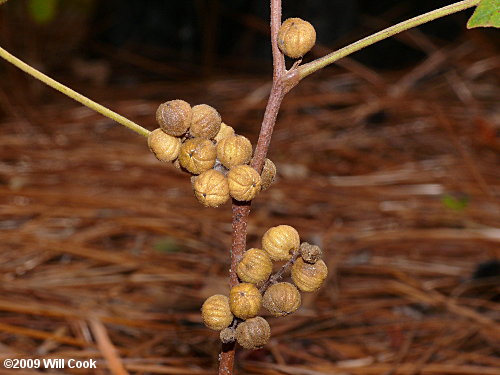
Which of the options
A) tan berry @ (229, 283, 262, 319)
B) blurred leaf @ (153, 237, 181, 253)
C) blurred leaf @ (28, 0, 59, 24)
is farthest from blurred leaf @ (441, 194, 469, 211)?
tan berry @ (229, 283, 262, 319)

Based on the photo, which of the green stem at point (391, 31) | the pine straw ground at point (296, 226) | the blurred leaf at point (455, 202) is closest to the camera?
the green stem at point (391, 31)

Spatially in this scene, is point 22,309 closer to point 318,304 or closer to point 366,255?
point 318,304

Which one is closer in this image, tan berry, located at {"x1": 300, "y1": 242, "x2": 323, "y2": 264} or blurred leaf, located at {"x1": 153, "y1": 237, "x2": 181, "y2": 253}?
tan berry, located at {"x1": 300, "y1": 242, "x2": 323, "y2": 264}

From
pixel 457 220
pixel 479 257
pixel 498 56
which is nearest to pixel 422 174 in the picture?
pixel 457 220

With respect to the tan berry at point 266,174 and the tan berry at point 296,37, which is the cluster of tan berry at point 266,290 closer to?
the tan berry at point 266,174

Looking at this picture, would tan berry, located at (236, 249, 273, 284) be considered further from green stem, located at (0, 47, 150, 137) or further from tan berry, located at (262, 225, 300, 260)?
green stem, located at (0, 47, 150, 137)
